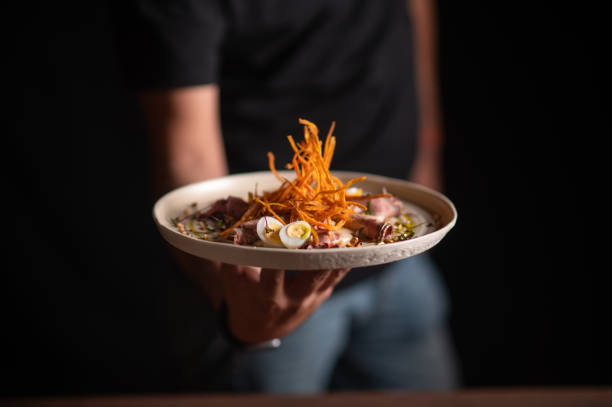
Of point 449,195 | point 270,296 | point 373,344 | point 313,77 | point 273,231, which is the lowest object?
point 373,344

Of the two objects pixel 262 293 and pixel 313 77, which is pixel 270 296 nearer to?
pixel 262 293

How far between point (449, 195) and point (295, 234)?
4.53 ft

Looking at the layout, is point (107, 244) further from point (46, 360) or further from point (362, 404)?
point (362, 404)

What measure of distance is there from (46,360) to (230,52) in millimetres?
1624

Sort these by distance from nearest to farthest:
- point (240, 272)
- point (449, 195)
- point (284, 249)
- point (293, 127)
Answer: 1. point (284, 249)
2. point (240, 272)
3. point (293, 127)
4. point (449, 195)

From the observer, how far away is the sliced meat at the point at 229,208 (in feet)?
Result: 1.58

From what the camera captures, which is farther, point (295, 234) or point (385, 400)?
point (385, 400)

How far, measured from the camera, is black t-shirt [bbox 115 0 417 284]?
908mm

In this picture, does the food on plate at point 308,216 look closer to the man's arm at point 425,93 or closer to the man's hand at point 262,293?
the man's hand at point 262,293

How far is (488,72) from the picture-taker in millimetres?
1671

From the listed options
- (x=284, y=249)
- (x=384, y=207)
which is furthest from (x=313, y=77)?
(x=284, y=249)

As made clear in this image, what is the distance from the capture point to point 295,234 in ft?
1.31

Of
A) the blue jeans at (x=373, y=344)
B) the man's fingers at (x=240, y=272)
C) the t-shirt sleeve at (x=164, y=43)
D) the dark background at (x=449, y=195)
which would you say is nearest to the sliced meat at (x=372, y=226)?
the man's fingers at (x=240, y=272)

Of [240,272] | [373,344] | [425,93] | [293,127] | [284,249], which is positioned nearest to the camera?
[284,249]
